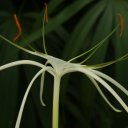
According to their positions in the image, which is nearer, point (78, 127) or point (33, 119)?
point (33, 119)

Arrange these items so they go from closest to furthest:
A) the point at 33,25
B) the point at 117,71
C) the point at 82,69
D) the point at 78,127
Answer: the point at 82,69
the point at 117,71
the point at 33,25
the point at 78,127

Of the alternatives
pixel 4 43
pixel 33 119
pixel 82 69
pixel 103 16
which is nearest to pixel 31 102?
pixel 33 119

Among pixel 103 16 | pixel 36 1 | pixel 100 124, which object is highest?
pixel 36 1

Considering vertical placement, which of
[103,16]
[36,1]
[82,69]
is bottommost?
[82,69]

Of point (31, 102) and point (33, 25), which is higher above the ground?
point (33, 25)

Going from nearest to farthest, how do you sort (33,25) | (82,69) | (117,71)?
1. (82,69)
2. (117,71)
3. (33,25)

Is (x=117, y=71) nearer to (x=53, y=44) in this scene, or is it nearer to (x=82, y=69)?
(x=53, y=44)

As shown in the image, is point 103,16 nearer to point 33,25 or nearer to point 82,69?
point 33,25

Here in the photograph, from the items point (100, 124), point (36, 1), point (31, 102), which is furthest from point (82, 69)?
point (36, 1)

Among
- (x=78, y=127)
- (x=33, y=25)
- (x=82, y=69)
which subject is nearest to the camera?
(x=82, y=69)
